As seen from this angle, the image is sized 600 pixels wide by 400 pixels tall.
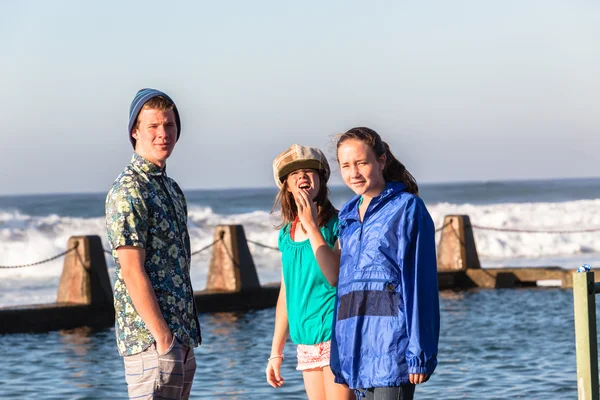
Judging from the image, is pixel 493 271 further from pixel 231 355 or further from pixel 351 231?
Result: pixel 351 231

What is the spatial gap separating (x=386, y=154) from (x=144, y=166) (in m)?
0.97

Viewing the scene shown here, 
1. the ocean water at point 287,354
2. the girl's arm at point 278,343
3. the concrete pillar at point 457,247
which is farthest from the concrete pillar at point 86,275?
the girl's arm at point 278,343

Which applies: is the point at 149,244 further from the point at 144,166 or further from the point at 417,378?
the point at 417,378

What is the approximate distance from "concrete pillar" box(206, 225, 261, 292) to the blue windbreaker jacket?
1017 cm

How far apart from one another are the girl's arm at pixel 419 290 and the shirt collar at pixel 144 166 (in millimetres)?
969

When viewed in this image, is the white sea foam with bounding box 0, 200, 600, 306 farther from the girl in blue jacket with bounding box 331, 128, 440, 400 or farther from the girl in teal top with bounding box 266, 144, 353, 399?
the girl in blue jacket with bounding box 331, 128, 440, 400

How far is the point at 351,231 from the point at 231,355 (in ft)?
21.6

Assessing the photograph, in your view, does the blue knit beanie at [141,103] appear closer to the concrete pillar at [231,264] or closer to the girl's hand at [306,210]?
the girl's hand at [306,210]

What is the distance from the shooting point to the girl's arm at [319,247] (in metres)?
4.49

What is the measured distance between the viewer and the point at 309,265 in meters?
4.68

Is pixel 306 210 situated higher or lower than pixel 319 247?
higher

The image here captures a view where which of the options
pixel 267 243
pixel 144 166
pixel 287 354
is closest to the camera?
pixel 144 166

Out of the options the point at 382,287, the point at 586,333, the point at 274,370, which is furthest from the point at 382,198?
the point at 586,333

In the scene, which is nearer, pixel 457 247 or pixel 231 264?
pixel 231 264
